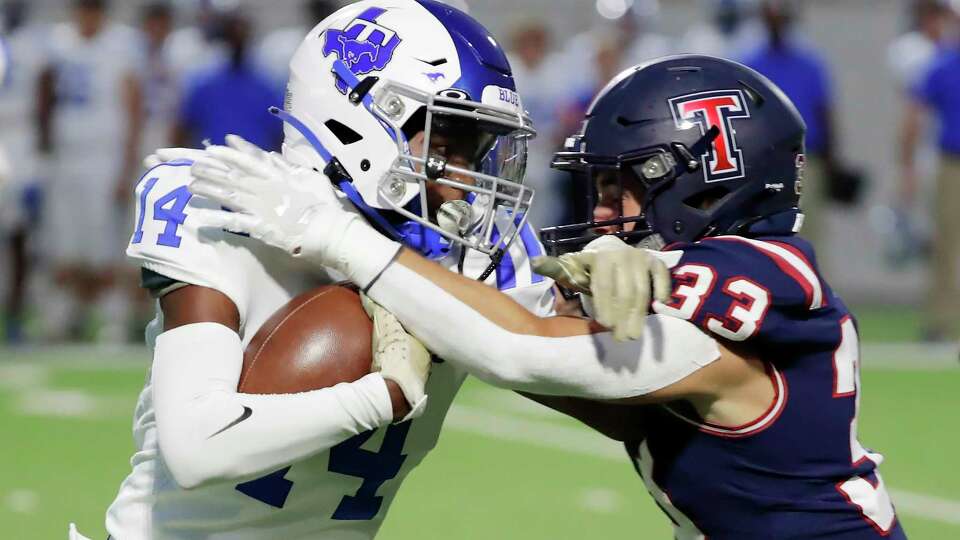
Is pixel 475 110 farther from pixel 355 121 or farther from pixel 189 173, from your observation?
pixel 189 173

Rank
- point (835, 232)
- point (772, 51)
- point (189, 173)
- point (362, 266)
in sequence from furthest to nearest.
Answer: point (835, 232) < point (772, 51) < point (189, 173) < point (362, 266)

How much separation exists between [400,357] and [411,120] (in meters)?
0.56

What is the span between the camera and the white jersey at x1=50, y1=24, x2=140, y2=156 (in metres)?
9.80

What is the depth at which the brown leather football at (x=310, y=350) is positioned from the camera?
2.66 metres

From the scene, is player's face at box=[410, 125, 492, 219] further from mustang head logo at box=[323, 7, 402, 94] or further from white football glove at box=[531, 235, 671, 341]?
white football glove at box=[531, 235, 671, 341]

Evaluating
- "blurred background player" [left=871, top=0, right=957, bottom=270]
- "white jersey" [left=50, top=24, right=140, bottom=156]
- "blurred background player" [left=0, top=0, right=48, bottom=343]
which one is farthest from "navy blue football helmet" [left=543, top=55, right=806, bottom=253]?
"blurred background player" [left=871, top=0, right=957, bottom=270]

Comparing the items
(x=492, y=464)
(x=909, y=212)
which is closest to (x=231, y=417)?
(x=492, y=464)

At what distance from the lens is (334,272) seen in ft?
9.35

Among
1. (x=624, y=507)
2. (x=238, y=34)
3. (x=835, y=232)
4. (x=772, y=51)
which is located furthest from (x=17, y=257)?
(x=835, y=232)

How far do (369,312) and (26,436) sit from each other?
4.36 m

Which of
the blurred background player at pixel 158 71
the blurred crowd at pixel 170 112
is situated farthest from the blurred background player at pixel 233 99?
the blurred background player at pixel 158 71

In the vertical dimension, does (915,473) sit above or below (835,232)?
above

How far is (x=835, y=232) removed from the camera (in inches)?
511

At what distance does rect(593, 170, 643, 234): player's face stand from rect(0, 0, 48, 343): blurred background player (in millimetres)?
7410
